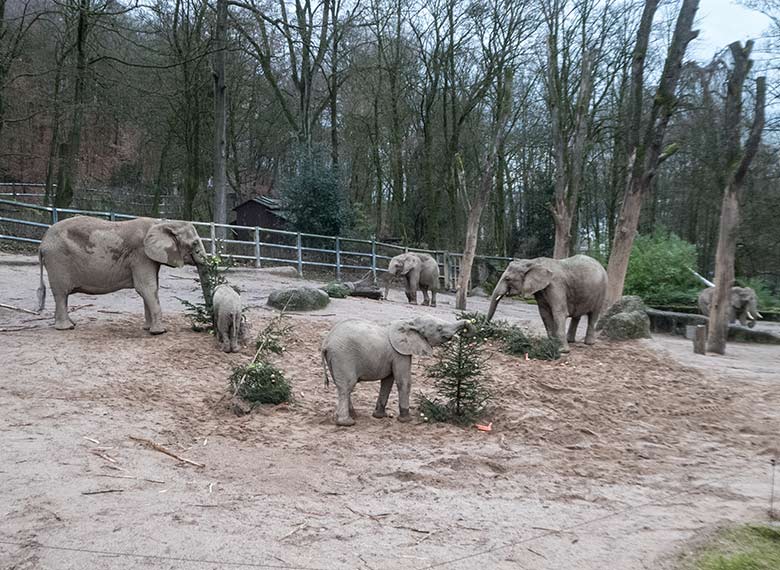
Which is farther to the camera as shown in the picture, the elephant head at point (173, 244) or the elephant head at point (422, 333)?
the elephant head at point (173, 244)

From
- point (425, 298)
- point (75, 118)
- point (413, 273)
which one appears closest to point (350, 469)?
point (413, 273)

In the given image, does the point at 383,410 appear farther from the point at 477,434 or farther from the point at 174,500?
the point at 174,500

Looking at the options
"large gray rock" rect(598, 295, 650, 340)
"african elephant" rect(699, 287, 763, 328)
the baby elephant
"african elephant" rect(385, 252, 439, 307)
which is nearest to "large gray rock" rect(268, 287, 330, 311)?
the baby elephant

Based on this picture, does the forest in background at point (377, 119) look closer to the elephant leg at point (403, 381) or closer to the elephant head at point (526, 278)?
the elephant head at point (526, 278)

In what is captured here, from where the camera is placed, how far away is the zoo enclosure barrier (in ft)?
65.1

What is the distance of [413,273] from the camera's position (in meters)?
19.9

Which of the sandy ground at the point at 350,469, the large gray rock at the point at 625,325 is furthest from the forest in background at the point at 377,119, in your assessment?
the sandy ground at the point at 350,469

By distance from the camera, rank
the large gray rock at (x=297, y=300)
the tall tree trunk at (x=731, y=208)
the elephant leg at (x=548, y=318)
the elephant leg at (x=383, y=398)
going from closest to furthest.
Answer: the elephant leg at (x=383, y=398), the elephant leg at (x=548, y=318), the tall tree trunk at (x=731, y=208), the large gray rock at (x=297, y=300)

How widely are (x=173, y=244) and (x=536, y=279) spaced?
20.0ft

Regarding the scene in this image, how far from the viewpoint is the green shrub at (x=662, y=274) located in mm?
22781

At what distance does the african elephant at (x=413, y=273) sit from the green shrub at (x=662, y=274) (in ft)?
26.1

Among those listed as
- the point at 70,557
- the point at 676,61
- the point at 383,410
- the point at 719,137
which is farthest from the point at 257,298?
the point at 719,137

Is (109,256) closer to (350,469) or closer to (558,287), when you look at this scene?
(350,469)

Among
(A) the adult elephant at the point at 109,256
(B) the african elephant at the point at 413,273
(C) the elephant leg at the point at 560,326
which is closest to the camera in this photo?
(A) the adult elephant at the point at 109,256
